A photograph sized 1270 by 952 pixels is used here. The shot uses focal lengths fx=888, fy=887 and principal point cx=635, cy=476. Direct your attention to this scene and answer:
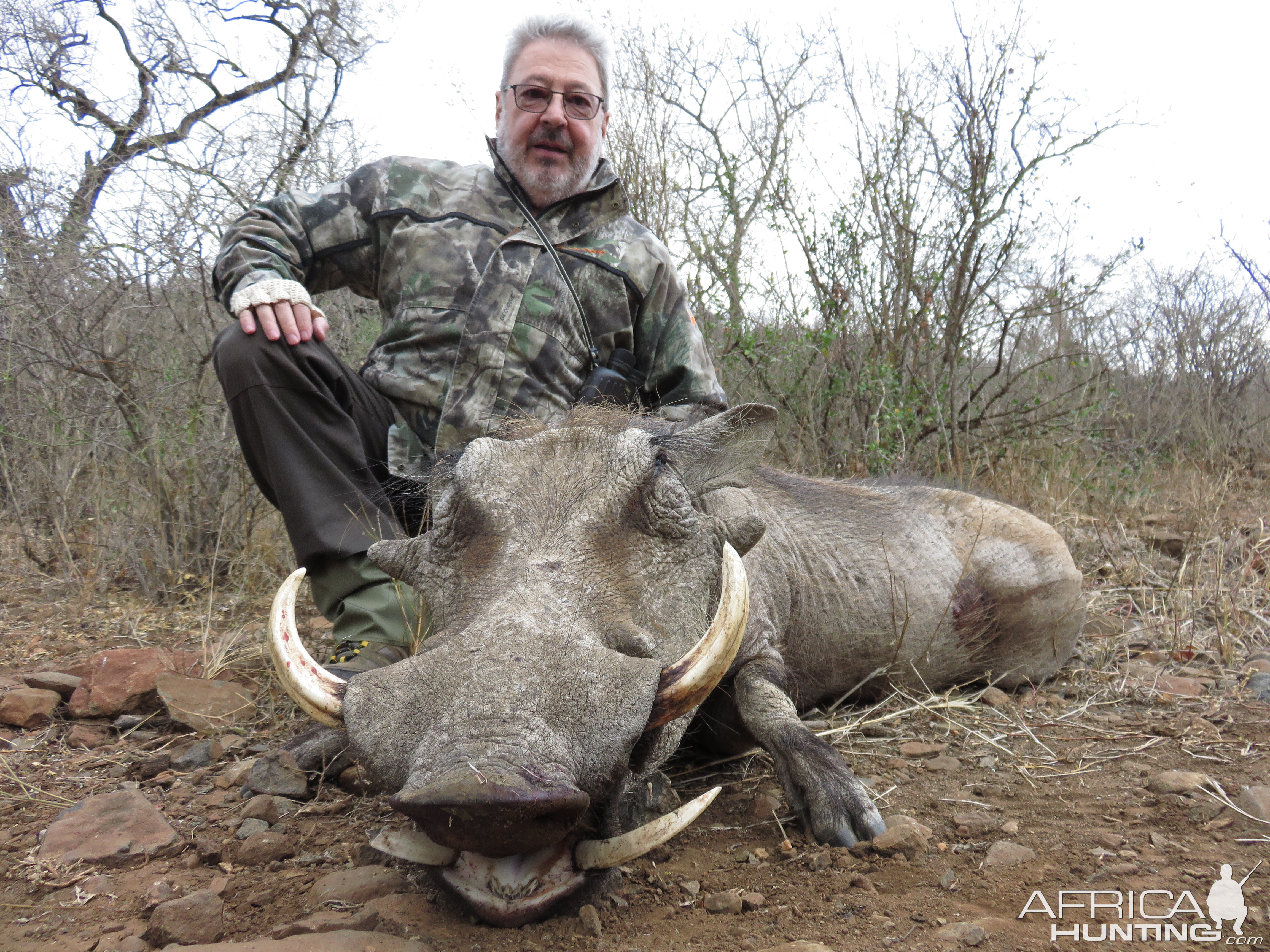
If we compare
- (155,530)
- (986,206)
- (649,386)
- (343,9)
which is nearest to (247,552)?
(155,530)

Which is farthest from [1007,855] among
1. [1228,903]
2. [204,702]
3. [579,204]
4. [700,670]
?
[579,204]

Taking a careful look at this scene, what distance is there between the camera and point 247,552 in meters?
3.98

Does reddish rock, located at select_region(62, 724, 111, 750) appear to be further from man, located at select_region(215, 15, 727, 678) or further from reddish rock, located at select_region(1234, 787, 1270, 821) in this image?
reddish rock, located at select_region(1234, 787, 1270, 821)

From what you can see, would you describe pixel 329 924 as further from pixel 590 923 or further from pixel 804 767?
pixel 804 767

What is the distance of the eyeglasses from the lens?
358 cm

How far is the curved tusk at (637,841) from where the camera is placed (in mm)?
1429

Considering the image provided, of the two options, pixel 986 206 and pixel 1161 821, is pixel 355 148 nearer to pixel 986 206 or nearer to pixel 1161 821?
pixel 986 206

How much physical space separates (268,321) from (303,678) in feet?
5.30

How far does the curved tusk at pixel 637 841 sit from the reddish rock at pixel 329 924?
0.35 meters

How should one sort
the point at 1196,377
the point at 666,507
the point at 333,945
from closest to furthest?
the point at 333,945 → the point at 666,507 → the point at 1196,377

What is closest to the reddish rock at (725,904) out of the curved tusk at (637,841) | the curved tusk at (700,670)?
the curved tusk at (637,841)

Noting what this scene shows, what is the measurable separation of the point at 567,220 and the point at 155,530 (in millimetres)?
2379

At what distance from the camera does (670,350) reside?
3.61 m

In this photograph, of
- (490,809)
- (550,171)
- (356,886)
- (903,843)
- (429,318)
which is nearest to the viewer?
(490,809)
